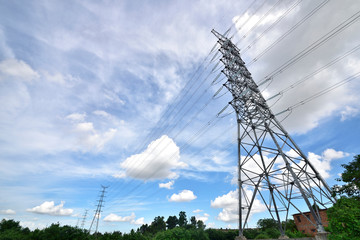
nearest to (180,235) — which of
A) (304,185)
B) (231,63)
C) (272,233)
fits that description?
(272,233)

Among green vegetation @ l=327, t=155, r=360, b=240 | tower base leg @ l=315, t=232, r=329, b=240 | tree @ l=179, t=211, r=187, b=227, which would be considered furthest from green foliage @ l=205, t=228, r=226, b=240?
green vegetation @ l=327, t=155, r=360, b=240

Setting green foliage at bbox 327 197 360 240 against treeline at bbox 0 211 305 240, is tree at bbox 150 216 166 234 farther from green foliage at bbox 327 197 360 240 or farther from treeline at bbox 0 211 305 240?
green foliage at bbox 327 197 360 240

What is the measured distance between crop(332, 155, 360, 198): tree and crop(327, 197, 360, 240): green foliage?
6766mm

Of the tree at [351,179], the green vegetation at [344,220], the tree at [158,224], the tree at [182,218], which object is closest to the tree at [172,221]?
the tree at [158,224]

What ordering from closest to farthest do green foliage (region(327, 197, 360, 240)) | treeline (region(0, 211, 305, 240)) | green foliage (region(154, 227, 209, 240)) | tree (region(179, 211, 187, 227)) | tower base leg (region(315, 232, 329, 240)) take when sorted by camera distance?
green foliage (region(327, 197, 360, 240)), tower base leg (region(315, 232, 329, 240)), treeline (region(0, 211, 305, 240)), green foliage (region(154, 227, 209, 240)), tree (region(179, 211, 187, 227))

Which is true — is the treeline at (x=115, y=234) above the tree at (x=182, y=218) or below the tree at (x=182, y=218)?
below

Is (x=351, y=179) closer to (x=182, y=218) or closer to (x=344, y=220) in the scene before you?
(x=344, y=220)

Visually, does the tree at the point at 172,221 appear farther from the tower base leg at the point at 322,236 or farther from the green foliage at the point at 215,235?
the tower base leg at the point at 322,236

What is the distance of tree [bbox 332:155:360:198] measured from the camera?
1421cm

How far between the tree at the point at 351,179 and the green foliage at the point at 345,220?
22.2ft

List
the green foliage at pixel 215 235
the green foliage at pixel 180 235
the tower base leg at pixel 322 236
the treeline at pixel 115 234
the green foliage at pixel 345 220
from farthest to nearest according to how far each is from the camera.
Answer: the green foliage at pixel 215 235 < the green foliage at pixel 180 235 < the treeline at pixel 115 234 < the tower base leg at pixel 322 236 < the green foliage at pixel 345 220

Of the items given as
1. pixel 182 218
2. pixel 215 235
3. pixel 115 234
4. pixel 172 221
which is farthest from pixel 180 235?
pixel 172 221

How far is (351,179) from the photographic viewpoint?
16234 millimetres

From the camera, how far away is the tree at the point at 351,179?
1421 cm
